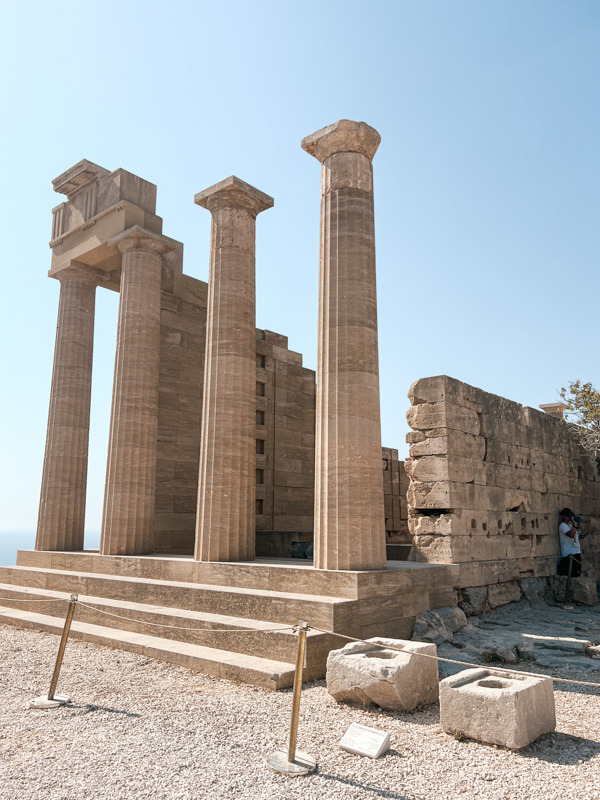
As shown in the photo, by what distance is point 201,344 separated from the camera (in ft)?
57.1

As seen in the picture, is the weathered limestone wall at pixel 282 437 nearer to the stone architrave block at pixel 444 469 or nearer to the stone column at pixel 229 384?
the stone column at pixel 229 384

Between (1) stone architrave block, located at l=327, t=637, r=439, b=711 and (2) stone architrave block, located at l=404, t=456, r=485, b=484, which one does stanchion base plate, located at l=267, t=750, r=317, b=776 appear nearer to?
(1) stone architrave block, located at l=327, t=637, r=439, b=711

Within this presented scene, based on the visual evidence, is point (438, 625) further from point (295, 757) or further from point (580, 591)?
point (580, 591)

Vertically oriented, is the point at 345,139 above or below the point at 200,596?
above

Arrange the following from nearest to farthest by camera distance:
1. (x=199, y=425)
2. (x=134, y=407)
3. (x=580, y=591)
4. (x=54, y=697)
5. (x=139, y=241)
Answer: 1. (x=54, y=697)
2. (x=580, y=591)
3. (x=134, y=407)
4. (x=139, y=241)
5. (x=199, y=425)

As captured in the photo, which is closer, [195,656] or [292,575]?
[195,656]

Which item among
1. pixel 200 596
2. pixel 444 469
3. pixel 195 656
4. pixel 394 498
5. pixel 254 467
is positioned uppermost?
pixel 254 467

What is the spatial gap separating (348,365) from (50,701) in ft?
19.9

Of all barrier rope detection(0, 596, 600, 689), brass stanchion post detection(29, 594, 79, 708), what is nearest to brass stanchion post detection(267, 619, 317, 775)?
barrier rope detection(0, 596, 600, 689)

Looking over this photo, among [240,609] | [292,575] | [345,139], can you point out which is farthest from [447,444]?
[345,139]

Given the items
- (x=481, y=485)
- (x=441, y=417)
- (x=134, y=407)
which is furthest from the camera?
(x=134, y=407)

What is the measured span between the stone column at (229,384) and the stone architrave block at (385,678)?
16.3ft

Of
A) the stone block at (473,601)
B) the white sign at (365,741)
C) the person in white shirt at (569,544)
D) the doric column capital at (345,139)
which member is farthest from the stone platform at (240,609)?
the doric column capital at (345,139)

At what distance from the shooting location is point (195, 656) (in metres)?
8.13
